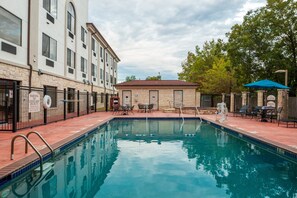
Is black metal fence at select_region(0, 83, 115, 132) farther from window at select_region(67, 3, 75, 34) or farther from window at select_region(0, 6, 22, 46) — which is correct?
window at select_region(67, 3, 75, 34)

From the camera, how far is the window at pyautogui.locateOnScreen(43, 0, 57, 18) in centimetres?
1429

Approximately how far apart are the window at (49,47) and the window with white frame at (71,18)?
132 inches

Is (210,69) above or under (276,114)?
above

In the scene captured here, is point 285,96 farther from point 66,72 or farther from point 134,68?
point 134,68

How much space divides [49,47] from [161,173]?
12.4 m

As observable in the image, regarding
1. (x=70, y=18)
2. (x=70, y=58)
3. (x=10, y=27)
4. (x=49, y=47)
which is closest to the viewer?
(x=10, y=27)

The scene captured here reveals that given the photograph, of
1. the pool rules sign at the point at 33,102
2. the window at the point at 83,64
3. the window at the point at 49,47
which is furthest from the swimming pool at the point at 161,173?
the window at the point at 83,64

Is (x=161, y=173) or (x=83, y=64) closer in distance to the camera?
(x=161, y=173)

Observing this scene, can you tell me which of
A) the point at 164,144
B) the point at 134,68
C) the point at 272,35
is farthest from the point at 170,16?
the point at 134,68

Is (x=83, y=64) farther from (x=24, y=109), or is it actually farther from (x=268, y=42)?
(x=268, y=42)

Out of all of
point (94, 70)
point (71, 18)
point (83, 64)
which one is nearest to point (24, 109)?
point (71, 18)

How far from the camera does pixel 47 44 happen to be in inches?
574

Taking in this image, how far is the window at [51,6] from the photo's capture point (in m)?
14.3

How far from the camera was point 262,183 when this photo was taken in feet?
16.2
